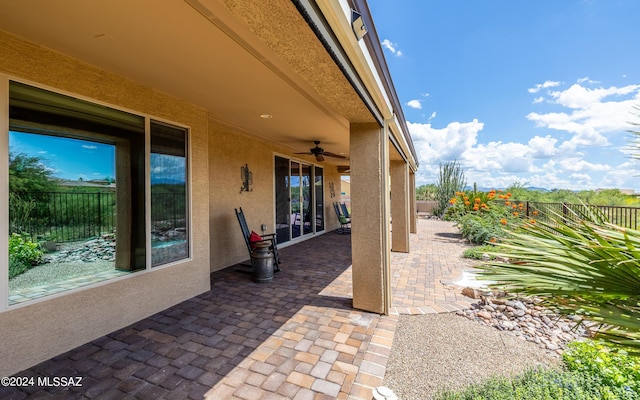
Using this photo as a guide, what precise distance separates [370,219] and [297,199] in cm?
480

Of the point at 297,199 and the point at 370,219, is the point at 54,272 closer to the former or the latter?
the point at 370,219

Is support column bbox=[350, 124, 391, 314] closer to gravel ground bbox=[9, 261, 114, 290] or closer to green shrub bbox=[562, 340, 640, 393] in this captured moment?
green shrub bbox=[562, 340, 640, 393]

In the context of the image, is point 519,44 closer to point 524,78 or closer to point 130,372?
point 524,78

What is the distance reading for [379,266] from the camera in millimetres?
3150

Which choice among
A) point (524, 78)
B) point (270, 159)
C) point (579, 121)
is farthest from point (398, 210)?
point (579, 121)

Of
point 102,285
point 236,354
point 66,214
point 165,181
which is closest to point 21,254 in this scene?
point 66,214

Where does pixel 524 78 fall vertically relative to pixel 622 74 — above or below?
above

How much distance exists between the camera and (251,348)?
2.46m

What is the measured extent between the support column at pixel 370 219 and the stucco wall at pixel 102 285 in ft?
7.03

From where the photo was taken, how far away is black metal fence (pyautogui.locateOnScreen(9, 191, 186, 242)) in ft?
7.66

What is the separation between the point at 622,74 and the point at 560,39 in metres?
4.51

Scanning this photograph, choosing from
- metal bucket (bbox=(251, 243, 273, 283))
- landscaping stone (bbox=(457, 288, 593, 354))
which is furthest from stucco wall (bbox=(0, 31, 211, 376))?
landscaping stone (bbox=(457, 288, 593, 354))

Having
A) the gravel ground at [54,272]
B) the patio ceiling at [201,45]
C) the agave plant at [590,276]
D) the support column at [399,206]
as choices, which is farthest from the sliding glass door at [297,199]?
the agave plant at [590,276]

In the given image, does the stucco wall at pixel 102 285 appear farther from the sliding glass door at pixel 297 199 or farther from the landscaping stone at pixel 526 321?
the landscaping stone at pixel 526 321
